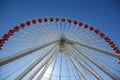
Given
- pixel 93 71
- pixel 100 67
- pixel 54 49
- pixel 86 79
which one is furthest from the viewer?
pixel 54 49

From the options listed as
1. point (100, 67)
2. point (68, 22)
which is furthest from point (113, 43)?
point (100, 67)

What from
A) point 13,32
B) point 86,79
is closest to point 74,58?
point 86,79

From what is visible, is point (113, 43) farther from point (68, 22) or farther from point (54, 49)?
point (54, 49)

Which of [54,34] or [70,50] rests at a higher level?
[54,34]

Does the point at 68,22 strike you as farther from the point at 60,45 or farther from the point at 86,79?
the point at 86,79

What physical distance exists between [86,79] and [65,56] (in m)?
3.89

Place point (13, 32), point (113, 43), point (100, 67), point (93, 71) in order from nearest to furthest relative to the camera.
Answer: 1. point (100, 67)
2. point (93, 71)
3. point (13, 32)
4. point (113, 43)

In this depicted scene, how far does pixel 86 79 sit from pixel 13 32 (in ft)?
31.8

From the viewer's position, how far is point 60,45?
69.9 ft

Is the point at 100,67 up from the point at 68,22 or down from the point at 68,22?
Result: down

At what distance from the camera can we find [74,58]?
69.1 feet

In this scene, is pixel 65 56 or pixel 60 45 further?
pixel 65 56

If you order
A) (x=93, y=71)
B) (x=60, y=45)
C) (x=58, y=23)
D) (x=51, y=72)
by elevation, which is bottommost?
(x=51, y=72)

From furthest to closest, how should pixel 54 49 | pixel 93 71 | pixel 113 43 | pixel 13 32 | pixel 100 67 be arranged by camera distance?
pixel 113 43, pixel 13 32, pixel 54 49, pixel 93 71, pixel 100 67
